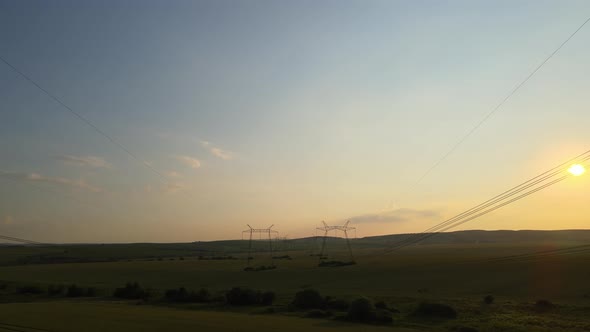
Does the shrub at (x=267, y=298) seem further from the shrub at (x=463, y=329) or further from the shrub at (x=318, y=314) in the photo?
the shrub at (x=463, y=329)

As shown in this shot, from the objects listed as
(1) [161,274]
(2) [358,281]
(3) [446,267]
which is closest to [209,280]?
(1) [161,274]

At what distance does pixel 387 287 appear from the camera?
5878 centimetres

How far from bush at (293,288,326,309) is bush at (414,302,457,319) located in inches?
323

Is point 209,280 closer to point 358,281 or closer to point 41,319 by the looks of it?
point 358,281

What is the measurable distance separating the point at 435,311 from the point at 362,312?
5.57 m

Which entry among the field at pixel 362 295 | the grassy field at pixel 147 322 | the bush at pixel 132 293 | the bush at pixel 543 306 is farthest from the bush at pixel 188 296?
the bush at pixel 543 306

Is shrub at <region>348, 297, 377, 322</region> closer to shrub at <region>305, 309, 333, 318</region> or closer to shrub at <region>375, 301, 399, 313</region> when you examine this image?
shrub at <region>305, 309, 333, 318</region>

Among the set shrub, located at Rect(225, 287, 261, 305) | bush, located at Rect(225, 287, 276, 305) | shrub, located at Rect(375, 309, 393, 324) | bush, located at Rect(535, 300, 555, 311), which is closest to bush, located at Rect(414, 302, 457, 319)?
shrub, located at Rect(375, 309, 393, 324)

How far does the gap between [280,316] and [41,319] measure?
16307 millimetres

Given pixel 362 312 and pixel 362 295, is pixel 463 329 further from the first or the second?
pixel 362 295

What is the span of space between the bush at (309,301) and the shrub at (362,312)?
6208 millimetres

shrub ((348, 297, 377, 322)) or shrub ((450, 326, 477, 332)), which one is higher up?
shrub ((348, 297, 377, 322))

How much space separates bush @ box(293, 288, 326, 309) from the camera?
39.7m

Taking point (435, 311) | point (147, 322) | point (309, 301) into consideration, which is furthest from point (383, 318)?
point (147, 322)
